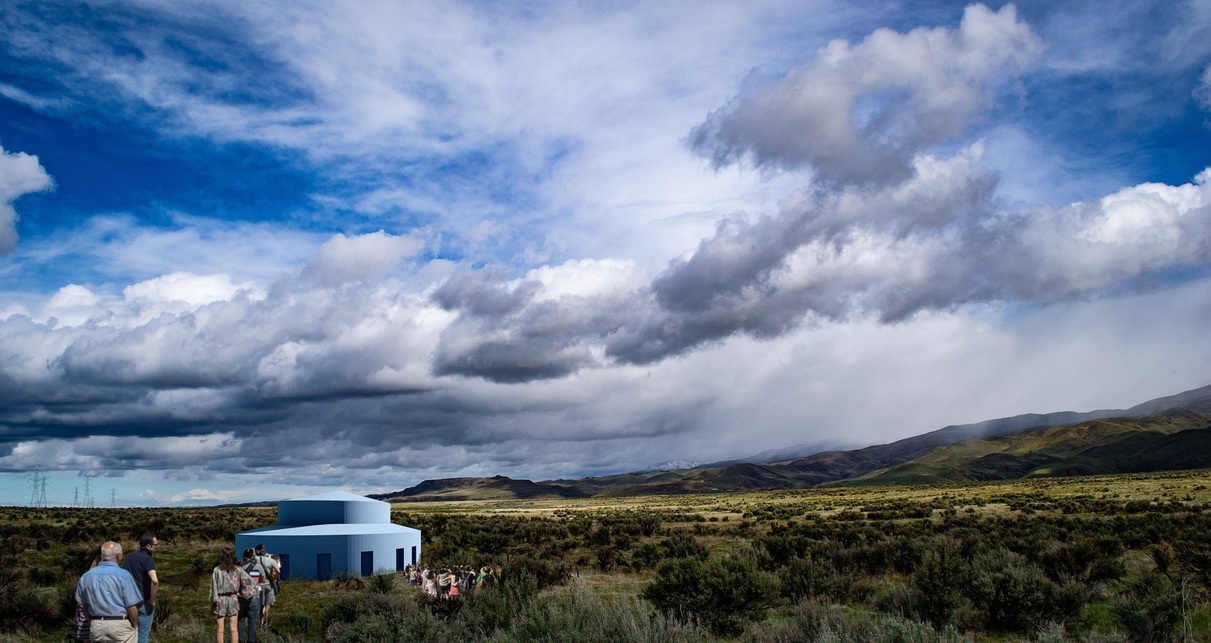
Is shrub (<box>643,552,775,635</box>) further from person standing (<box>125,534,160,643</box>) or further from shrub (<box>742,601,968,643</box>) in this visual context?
person standing (<box>125,534,160,643</box>)

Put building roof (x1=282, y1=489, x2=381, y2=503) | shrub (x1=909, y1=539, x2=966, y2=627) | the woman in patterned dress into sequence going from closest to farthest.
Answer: the woman in patterned dress
shrub (x1=909, y1=539, x2=966, y2=627)
building roof (x1=282, y1=489, x2=381, y2=503)

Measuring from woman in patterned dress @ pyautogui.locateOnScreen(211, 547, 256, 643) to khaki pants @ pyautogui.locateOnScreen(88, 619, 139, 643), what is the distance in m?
3.97

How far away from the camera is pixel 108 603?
31.3 ft

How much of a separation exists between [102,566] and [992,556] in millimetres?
18241

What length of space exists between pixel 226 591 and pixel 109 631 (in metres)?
4.34

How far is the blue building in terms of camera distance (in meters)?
32.2

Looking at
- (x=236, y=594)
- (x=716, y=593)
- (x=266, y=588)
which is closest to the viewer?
(x=236, y=594)

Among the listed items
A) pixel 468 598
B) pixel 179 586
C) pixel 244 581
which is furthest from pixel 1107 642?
pixel 179 586

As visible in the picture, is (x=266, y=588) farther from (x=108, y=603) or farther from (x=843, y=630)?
(x=843, y=630)

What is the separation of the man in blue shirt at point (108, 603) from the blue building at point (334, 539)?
23.6 meters

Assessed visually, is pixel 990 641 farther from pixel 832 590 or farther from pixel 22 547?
pixel 22 547

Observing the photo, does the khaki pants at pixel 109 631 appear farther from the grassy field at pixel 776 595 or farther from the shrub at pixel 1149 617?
the shrub at pixel 1149 617

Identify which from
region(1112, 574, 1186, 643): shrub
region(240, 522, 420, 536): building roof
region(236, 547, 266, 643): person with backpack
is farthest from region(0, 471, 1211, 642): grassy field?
region(240, 522, 420, 536): building roof

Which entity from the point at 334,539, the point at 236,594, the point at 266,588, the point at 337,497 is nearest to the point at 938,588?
the point at 236,594
